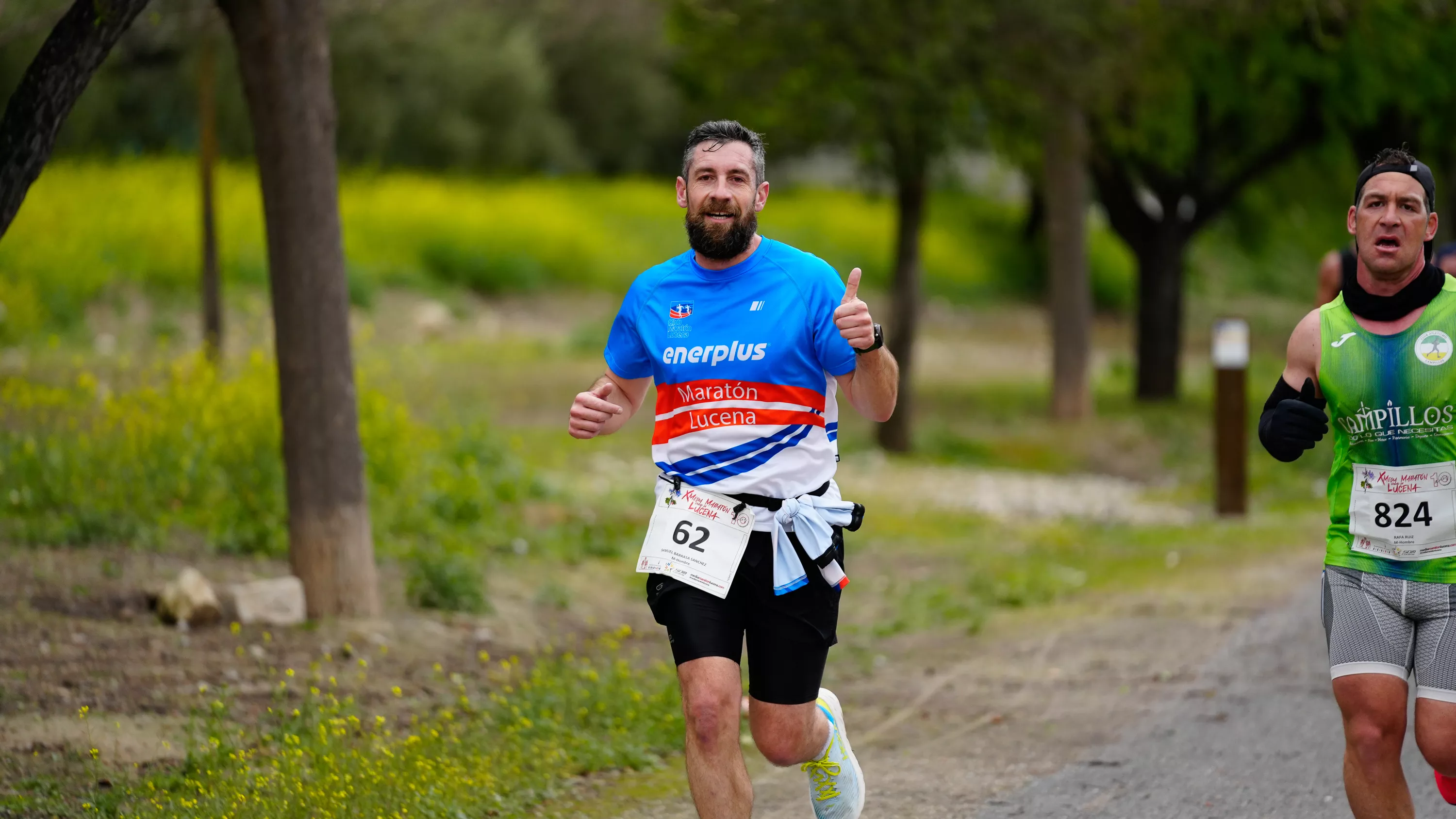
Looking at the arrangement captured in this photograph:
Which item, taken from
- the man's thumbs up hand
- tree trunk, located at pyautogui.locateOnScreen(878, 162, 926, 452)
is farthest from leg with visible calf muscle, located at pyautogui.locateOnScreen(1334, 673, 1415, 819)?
tree trunk, located at pyautogui.locateOnScreen(878, 162, 926, 452)

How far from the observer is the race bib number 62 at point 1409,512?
4801 mm

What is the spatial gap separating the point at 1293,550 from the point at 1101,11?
678 cm

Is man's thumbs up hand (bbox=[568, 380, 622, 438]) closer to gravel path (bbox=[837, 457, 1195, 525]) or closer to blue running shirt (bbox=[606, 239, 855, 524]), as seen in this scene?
blue running shirt (bbox=[606, 239, 855, 524])

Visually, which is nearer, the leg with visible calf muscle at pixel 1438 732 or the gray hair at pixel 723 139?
the leg with visible calf muscle at pixel 1438 732

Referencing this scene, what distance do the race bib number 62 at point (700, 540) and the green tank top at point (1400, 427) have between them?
1.80 metres

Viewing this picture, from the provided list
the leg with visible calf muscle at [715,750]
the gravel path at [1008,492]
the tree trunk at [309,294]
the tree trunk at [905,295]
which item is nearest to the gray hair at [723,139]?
the leg with visible calf muscle at [715,750]

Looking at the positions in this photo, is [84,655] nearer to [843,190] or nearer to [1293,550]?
[1293,550]

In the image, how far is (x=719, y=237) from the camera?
5.01 metres

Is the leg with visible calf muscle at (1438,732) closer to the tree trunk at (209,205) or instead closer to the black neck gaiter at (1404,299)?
the black neck gaiter at (1404,299)

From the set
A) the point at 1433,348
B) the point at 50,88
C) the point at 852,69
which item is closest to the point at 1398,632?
the point at 1433,348

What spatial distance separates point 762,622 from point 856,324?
0.96m

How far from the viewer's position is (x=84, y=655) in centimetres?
772

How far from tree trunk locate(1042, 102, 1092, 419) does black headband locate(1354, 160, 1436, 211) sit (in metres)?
17.0

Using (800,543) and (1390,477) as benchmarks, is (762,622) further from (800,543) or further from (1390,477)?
(1390,477)
